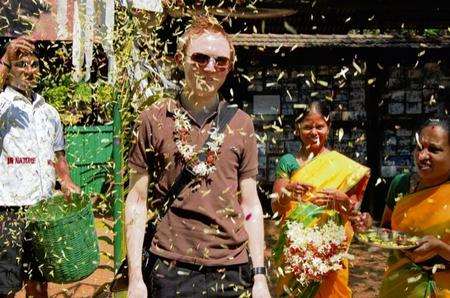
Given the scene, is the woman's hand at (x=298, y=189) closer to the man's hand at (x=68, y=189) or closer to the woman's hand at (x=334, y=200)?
the woman's hand at (x=334, y=200)

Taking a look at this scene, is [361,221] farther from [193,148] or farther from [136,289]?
[136,289]

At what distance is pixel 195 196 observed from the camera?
9.77ft

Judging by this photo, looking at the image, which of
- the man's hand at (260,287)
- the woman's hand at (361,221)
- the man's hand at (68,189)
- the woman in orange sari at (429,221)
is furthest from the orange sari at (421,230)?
the man's hand at (68,189)

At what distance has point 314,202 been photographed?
14.9ft

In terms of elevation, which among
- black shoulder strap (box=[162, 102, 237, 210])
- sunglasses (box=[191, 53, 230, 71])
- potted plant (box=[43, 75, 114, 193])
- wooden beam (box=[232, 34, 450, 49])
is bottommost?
potted plant (box=[43, 75, 114, 193])

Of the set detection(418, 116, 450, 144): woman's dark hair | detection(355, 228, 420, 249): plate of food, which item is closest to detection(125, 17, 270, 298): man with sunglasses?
detection(355, 228, 420, 249): plate of food

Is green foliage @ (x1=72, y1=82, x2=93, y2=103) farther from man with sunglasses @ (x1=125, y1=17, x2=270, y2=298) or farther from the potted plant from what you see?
man with sunglasses @ (x1=125, y1=17, x2=270, y2=298)

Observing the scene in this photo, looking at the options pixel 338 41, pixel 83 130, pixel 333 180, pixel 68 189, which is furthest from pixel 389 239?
pixel 83 130

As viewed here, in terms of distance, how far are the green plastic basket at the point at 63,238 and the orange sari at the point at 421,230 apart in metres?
2.07

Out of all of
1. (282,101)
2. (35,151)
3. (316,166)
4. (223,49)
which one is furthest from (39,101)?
(282,101)

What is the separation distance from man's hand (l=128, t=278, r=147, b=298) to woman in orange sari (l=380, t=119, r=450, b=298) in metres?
1.54

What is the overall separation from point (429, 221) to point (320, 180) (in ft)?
3.04

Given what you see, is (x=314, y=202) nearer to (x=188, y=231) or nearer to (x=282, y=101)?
(x=188, y=231)

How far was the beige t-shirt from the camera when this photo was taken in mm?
2963
